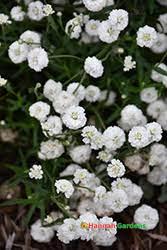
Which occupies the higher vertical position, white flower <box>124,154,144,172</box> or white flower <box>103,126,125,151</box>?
white flower <box>103,126,125,151</box>

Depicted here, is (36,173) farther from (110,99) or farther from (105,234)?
(110,99)

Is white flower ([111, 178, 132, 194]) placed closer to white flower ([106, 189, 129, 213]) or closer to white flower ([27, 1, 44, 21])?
white flower ([106, 189, 129, 213])

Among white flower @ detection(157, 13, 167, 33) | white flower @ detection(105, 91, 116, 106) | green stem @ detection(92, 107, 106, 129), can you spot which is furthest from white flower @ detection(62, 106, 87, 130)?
white flower @ detection(157, 13, 167, 33)

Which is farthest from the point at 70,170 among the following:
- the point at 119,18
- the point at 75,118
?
the point at 119,18

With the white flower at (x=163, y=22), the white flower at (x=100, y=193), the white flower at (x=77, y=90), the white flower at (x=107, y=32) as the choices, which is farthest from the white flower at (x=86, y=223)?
the white flower at (x=163, y=22)

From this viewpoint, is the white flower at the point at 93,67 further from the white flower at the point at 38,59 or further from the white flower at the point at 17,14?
the white flower at the point at 17,14
